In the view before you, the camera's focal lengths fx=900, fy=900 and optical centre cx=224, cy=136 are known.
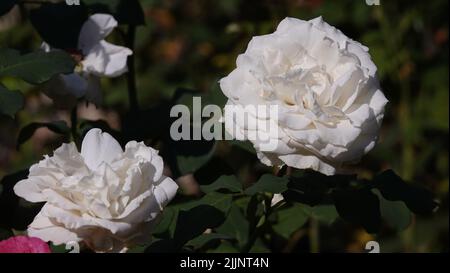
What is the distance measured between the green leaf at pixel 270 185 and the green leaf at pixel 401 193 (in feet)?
0.60

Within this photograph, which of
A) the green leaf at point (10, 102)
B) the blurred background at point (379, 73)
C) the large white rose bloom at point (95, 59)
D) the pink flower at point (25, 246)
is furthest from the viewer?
the blurred background at point (379, 73)

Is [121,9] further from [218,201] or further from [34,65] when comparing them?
[218,201]

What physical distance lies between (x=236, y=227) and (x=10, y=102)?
460mm

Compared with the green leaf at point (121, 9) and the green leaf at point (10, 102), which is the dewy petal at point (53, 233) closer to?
the green leaf at point (10, 102)

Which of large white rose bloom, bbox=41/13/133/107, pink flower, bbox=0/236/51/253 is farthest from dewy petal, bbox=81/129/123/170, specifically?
large white rose bloom, bbox=41/13/133/107

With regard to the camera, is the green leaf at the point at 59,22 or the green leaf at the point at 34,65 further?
the green leaf at the point at 59,22

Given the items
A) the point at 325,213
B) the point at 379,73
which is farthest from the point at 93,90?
the point at 379,73

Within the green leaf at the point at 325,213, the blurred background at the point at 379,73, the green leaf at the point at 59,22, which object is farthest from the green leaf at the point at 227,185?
the blurred background at the point at 379,73

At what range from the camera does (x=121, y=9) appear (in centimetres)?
150

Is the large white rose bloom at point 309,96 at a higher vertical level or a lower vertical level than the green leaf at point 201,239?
higher

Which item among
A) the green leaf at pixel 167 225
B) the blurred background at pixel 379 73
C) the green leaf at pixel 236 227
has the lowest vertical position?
the blurred background at pixel 379 73

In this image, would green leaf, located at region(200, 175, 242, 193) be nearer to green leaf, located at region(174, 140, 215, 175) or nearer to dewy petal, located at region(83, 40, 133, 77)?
green leaf, located at region(174, 140, 215, 175)

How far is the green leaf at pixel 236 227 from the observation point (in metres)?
1.47
